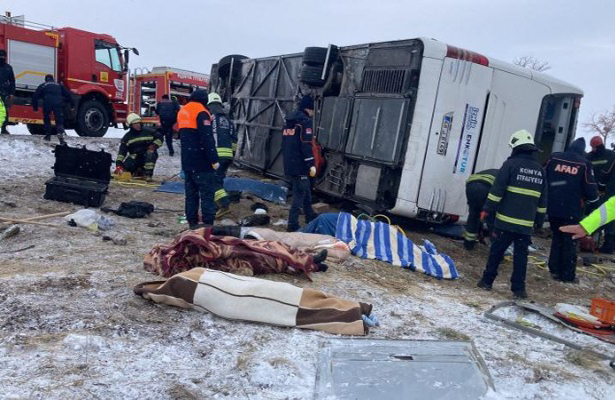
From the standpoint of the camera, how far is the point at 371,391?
259cm

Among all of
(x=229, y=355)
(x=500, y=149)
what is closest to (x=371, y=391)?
(x=229, y=355)

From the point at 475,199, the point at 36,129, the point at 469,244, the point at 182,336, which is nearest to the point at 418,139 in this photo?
the point at 475,199

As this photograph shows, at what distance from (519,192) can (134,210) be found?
4532 millimetres

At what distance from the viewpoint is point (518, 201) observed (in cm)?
488

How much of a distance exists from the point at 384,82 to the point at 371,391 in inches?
192

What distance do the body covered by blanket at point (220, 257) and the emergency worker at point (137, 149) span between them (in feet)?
16.7

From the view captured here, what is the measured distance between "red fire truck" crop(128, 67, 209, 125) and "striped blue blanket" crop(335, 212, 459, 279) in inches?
566

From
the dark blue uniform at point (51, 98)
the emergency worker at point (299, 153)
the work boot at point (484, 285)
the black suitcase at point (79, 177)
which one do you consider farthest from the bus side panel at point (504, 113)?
the dark blue uniform at point (51, 98)

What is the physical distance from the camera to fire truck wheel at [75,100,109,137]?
12859 mm

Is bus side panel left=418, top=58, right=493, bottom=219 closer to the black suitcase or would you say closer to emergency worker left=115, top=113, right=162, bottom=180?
the black suitcase

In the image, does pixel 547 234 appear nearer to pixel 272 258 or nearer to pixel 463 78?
pixel 463 78

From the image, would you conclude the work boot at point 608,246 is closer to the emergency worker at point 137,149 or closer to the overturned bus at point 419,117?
the overturned bus at point 419,117

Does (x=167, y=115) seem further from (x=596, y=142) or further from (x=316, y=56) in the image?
(x=596, y=142)

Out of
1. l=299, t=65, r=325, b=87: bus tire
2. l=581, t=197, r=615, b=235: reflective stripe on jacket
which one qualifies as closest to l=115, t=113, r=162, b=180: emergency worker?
l=299, t=65, r=325, b=87: bus tire
